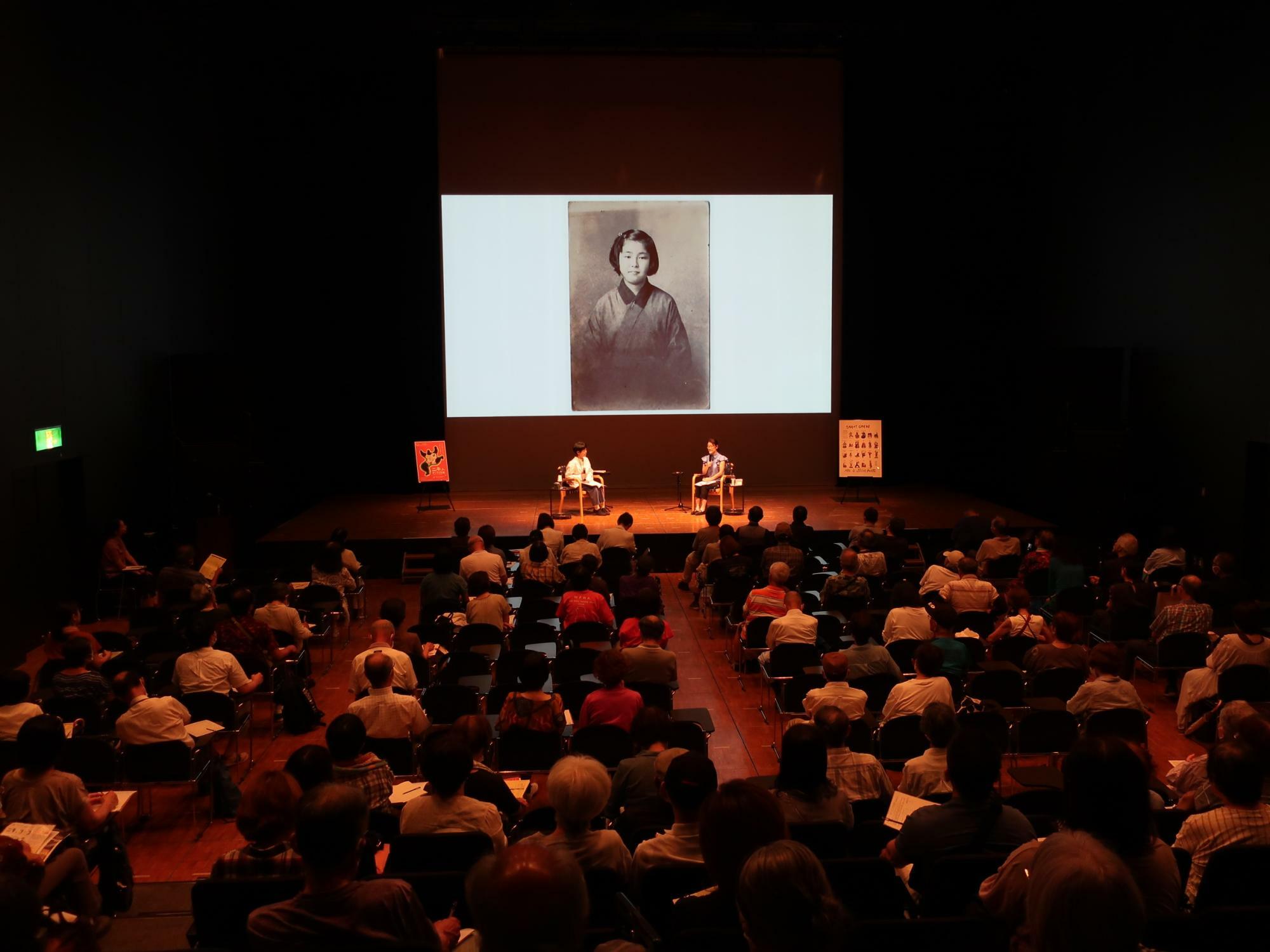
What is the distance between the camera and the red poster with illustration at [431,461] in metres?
14.5

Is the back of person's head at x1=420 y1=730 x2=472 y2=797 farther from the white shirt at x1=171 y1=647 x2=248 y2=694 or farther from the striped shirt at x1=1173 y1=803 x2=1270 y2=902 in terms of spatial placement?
the white shirt at x1=171 y1=647 x2=248 y2=694

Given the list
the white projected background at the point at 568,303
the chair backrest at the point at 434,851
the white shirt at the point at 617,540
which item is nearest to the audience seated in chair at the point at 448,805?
the chair backrest at the point at 434,851

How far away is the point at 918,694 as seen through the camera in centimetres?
568

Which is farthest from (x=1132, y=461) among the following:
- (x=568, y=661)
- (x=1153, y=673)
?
(x=568, y=661)

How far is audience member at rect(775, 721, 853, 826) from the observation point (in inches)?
152

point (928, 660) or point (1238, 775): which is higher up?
point (1238, 775)

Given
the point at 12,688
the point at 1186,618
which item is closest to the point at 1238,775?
the point at 1186,618

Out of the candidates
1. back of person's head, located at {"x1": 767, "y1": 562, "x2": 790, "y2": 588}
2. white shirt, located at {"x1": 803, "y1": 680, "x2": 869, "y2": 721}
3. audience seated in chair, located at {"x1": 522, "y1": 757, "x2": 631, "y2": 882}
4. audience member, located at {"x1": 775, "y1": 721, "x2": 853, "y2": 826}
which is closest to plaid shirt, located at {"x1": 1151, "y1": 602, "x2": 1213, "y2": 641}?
back of person's head, located at {"x1": 767, "y1": 562, "x2": 790, "y2": 588}

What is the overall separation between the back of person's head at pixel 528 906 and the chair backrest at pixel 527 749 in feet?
10.7

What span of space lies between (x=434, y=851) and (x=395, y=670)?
2.84 m

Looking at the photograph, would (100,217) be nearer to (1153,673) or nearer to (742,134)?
(742,134)

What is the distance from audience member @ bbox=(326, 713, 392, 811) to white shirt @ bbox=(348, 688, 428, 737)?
1043 millimetres

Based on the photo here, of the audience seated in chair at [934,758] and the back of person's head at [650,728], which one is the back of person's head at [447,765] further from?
the audience seated in chair at [934,758]

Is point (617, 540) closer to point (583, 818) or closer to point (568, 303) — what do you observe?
point (568, 303)
